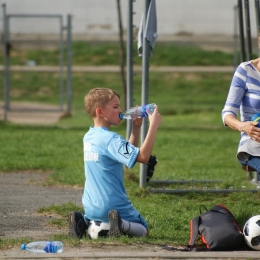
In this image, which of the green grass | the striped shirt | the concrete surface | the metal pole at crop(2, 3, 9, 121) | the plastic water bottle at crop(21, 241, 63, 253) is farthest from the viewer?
the green grass

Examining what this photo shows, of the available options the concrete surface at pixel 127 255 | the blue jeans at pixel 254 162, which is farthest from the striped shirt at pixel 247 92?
the concrete surface at pixel 127 255

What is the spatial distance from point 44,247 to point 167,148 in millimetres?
6488

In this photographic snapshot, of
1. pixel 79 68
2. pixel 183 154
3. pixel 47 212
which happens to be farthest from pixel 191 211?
pixel 79 68

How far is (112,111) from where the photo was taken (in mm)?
6637

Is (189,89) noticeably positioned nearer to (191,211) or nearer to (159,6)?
(159,6)

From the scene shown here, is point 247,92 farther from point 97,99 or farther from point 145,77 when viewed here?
point 145,77

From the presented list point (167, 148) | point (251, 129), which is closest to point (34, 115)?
point (167, 148)

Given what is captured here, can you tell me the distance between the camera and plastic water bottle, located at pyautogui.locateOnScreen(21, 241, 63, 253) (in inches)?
239

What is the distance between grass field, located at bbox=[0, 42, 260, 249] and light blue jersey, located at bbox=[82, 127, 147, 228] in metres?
0.35

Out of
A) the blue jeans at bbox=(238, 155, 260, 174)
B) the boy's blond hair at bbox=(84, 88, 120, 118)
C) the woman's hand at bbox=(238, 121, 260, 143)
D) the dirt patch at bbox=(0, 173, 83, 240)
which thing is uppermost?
the boy's blond hair at bbox=(84, 88, 120, 118)

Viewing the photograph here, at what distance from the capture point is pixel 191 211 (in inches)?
316

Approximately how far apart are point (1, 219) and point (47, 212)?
497 millimetres

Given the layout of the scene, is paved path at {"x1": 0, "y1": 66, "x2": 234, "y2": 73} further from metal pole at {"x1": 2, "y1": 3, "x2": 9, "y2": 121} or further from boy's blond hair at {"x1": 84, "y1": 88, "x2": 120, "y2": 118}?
boy's blond hair at {"x1": 84, "y1": 88, "x2": 120, "y2": 118}

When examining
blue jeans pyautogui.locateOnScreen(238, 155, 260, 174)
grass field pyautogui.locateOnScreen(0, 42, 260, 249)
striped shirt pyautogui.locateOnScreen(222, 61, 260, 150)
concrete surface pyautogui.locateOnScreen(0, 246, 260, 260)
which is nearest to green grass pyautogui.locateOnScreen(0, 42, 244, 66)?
grass field pyautogui.locateOnScreen(0, 42, 260, 249)
